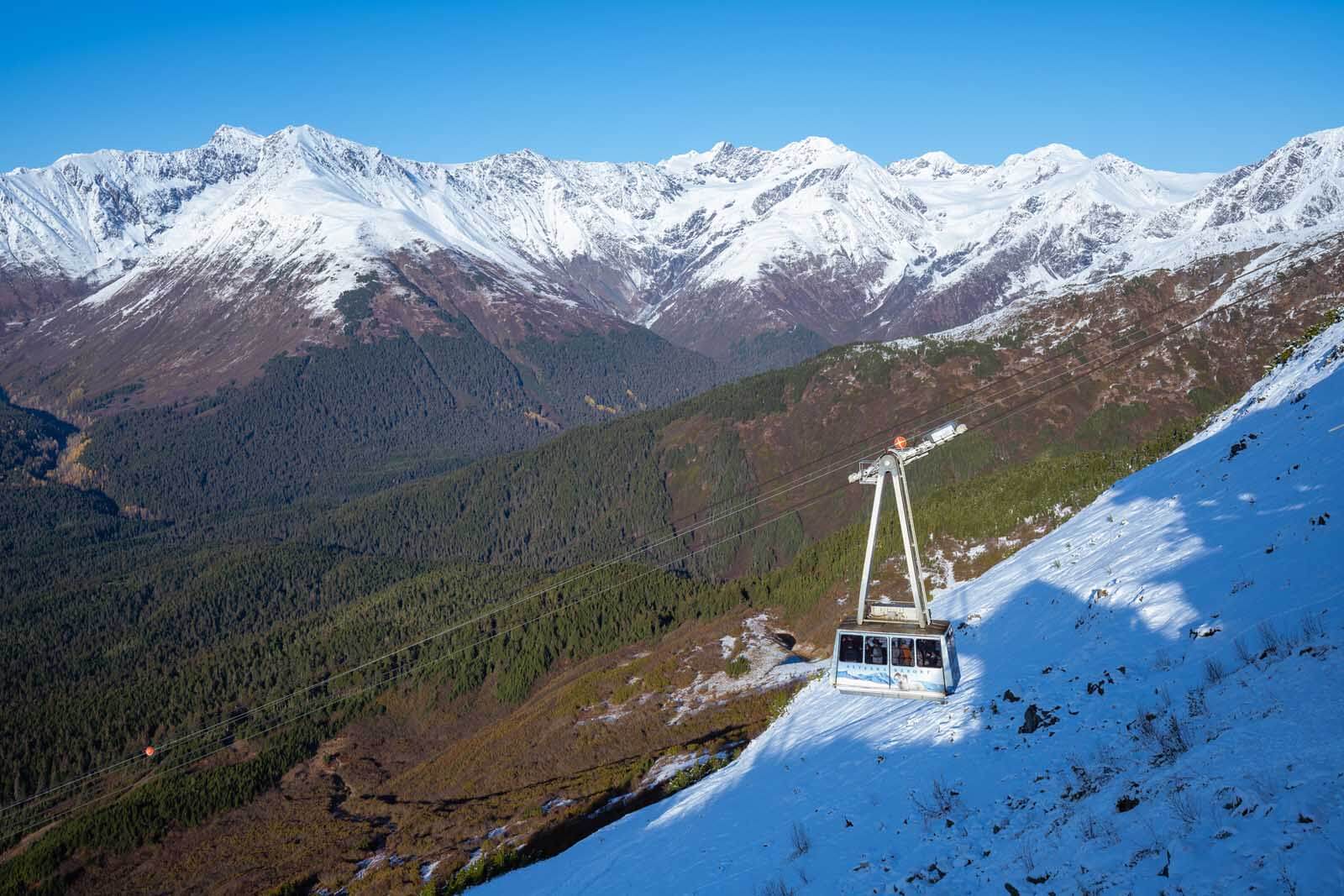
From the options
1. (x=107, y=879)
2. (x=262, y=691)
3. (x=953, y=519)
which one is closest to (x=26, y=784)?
(x=262, y=691)

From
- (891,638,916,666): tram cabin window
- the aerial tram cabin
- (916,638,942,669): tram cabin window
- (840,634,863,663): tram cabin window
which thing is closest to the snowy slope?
the aerial tram cabin

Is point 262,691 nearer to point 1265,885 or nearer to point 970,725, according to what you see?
point 970,725

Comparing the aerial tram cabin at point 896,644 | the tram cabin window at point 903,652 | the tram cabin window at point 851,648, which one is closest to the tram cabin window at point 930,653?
the aerial tram cabin at point 896,644

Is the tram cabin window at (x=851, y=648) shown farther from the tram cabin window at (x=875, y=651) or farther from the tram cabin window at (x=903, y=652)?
the tram cabin window at (x=903, y=652)

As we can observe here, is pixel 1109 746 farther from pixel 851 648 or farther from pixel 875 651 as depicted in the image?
pixel 851 648

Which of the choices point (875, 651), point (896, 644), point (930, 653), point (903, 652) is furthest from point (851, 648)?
point (930, 653)

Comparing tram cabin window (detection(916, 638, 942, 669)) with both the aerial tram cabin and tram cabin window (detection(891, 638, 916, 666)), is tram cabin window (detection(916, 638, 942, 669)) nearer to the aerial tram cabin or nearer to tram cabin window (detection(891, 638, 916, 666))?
the aerial tram cabin
